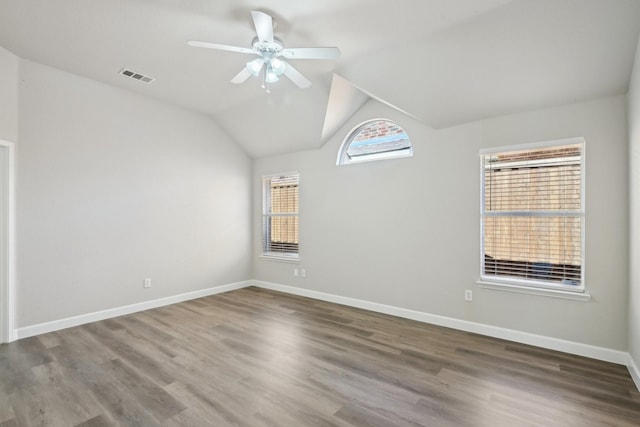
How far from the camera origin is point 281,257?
549 centimetres

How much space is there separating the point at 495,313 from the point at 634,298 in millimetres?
1152

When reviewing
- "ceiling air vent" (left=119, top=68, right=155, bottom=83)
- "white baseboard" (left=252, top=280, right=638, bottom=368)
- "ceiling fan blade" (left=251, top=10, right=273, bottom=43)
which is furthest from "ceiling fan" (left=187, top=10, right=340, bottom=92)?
"white baseboard" (left=252, top=280, right=638, bottom=368)

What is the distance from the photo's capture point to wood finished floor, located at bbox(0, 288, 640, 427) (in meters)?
2.05

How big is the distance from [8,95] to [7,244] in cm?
155

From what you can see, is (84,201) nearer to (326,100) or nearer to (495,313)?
(326,100)

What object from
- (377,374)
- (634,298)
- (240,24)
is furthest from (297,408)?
(240,24)

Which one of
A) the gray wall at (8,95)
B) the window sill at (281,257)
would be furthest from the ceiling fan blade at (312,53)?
the window sill at (281,257)

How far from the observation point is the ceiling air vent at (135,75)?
11.9 ft

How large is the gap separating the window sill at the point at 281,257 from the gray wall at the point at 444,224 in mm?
87

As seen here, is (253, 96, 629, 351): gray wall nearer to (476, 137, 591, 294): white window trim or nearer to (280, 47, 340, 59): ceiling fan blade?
(476, 137, 591, 294): white window trim

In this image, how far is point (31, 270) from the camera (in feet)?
11.1

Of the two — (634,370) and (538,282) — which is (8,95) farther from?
(634,370)

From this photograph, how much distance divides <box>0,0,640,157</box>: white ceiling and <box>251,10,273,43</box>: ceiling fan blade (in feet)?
0.74

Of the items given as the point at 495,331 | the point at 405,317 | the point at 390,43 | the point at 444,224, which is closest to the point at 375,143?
the point at 444,224
